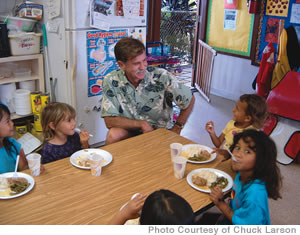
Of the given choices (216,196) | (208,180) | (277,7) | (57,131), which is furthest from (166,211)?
(277,7)

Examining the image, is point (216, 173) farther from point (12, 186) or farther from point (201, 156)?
point (12, 186)

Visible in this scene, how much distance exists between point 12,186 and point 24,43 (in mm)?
1864

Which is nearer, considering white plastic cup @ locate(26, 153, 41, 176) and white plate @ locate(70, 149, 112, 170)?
white plastic cup @ locate(26, 153, 41, 176)

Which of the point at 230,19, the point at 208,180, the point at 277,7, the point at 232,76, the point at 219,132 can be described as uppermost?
the point at 277,7

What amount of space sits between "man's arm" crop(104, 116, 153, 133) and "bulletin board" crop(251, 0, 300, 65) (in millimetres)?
2766

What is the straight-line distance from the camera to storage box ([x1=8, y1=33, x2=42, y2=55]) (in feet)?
9.45

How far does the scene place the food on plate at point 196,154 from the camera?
1801 mm

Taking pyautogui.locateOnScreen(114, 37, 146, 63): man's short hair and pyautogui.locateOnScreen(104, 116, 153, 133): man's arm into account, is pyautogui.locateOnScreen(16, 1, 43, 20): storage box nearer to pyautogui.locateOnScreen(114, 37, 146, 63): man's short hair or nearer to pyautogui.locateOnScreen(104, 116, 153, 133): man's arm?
pyautogui.locateOnScreen(114, 37, 146, 63): man's short hair

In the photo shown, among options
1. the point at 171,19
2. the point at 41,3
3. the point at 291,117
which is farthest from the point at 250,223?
the point at 171,19

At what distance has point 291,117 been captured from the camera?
321 cm

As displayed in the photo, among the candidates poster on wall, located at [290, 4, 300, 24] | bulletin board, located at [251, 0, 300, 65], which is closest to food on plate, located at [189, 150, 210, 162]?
bulletin board, located at [251, 0, 300, 65]

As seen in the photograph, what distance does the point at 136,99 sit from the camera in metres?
2.38
